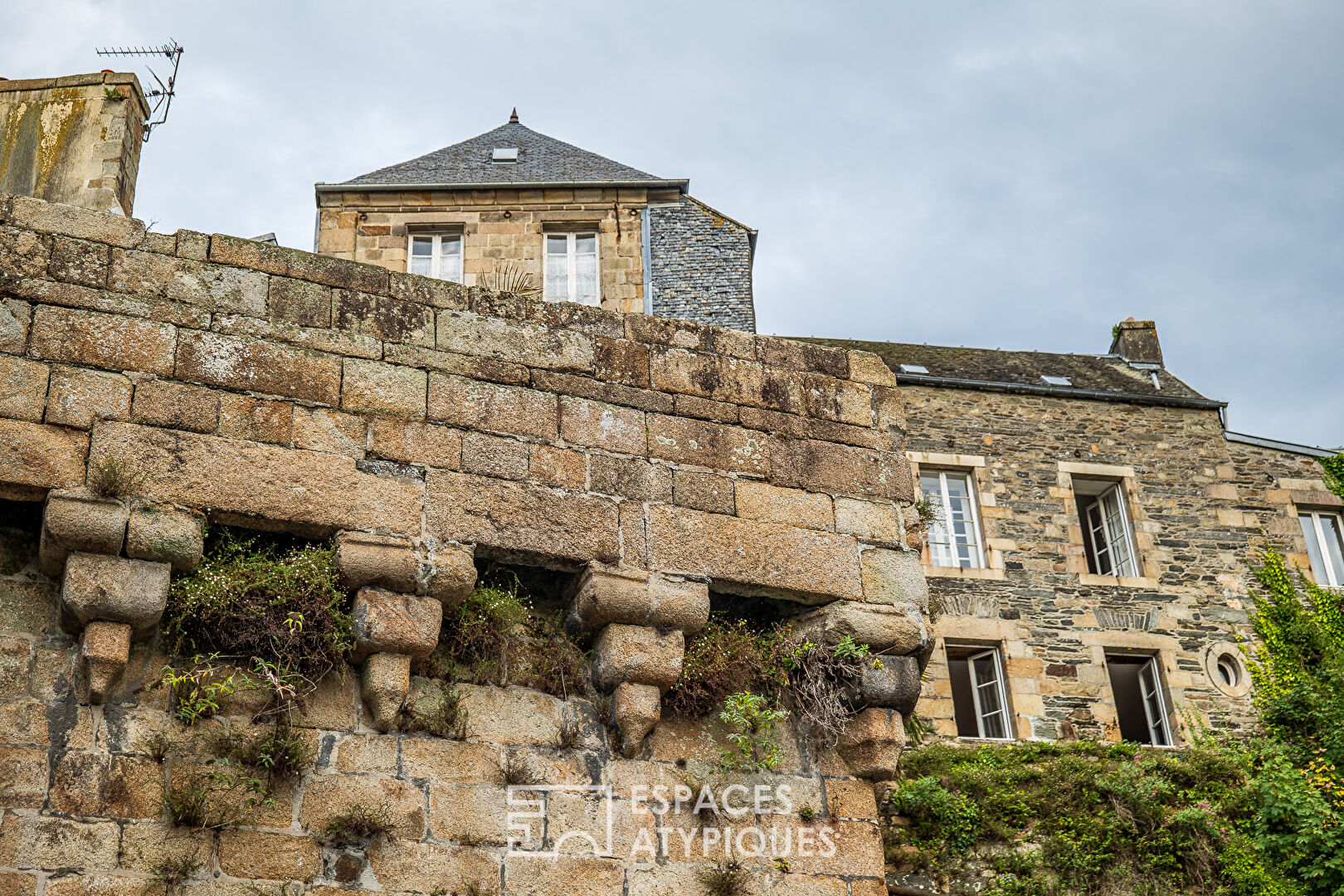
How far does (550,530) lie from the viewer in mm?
5418

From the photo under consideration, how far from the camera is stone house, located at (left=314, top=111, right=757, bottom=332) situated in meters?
14.7

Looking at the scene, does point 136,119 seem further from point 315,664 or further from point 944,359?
point 944,359

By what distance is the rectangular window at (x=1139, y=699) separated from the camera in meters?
15.2

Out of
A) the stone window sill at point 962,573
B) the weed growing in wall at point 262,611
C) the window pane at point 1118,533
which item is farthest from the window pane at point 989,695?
the weed growing in wall at point 262,611

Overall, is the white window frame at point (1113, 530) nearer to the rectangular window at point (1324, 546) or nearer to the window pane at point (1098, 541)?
the window pane at point (1098, 541)

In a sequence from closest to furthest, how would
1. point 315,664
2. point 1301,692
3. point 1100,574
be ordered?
1. point 315,664
2. point 1301,692
3. point 1100,574

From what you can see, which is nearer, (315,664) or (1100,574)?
(315,664)

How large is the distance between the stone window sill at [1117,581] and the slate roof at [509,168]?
648 cm

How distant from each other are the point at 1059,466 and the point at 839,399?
10.6 m

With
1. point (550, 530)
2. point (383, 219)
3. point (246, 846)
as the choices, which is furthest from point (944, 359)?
point (246, 846)

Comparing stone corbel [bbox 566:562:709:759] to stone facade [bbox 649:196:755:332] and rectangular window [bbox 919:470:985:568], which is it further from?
rectangular window [bbox 919:470:985:568]

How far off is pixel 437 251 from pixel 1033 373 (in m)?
7.67

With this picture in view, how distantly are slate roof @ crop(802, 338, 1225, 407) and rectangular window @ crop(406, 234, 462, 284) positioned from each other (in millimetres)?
4900

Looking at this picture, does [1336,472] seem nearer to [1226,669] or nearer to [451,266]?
[1226,669]
